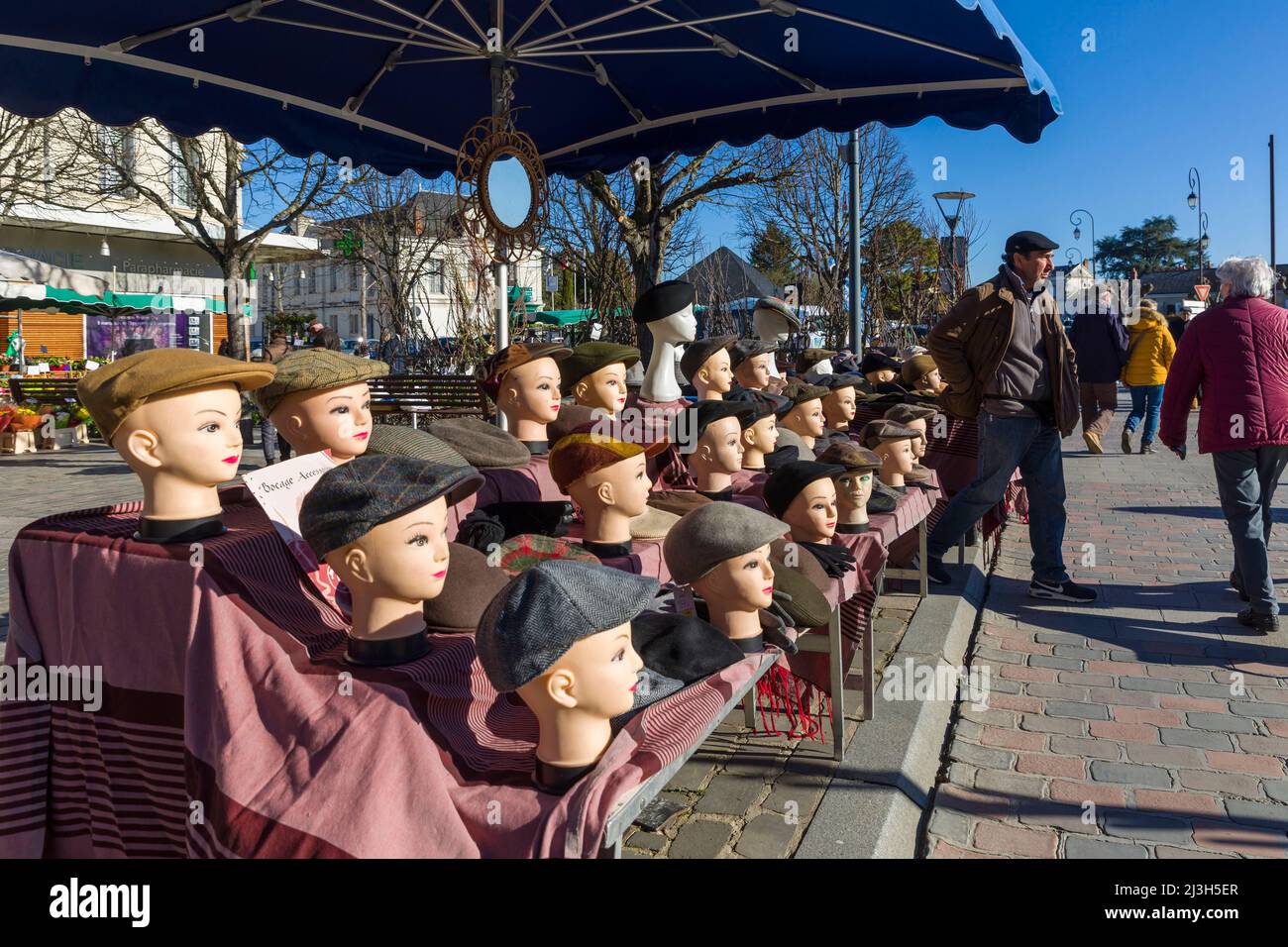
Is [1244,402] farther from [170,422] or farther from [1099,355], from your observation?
[1099,355]

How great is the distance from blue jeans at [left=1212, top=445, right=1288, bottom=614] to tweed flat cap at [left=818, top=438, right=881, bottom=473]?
206cm

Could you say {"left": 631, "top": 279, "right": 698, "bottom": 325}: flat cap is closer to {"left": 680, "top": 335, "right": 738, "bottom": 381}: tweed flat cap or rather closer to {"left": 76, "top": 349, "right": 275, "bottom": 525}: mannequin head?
{"left": 680, "top": 335, "right": 738, "bottom": 381}: tweed flat cap

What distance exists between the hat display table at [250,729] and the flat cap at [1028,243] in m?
3.94

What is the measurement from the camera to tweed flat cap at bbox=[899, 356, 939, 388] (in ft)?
23.7

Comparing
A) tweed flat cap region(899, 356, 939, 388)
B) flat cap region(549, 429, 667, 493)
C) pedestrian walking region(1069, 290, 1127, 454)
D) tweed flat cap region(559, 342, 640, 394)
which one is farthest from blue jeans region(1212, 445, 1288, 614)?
pedestrian walking region(1069, 290, 1127, 454)

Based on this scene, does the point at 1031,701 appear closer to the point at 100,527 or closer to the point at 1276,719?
the point at 1276,719

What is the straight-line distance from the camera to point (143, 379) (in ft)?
7.52

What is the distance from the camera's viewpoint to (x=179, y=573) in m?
2.23

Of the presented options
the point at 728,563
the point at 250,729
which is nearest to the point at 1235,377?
the point at 728,563

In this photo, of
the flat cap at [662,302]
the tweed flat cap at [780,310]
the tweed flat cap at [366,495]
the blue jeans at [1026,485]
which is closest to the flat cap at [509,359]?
the flat cap at [662,302]

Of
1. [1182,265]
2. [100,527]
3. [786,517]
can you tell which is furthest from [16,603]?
[1182,265]

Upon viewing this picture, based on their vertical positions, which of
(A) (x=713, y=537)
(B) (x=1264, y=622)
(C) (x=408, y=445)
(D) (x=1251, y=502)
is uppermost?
(C) (x=408, y=445)

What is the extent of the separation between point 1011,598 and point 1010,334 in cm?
164

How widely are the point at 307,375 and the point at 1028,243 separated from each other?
4308mm
